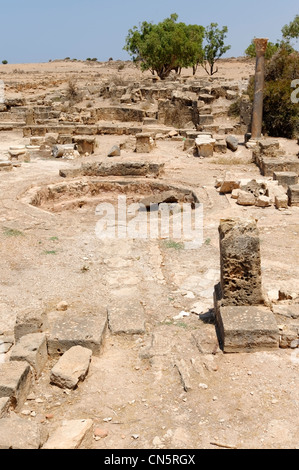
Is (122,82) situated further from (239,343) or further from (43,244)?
(239,343)

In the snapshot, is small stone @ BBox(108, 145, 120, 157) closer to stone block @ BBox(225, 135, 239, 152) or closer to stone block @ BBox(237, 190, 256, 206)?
stone block @ BBox(225, 135, 239, 152)

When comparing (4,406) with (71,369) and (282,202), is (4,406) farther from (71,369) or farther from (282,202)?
(282,202)

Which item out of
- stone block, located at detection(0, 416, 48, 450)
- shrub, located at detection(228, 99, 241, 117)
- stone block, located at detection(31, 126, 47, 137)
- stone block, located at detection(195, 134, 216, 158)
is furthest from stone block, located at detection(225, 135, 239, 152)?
stone block, located at detection(0, 416, 48, 450)

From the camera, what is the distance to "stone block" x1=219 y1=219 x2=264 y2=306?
17.6 feet

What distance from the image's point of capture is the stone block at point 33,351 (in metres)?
4.84

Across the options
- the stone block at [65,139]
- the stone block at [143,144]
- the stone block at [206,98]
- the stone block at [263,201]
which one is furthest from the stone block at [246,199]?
the stone block at [206,98]

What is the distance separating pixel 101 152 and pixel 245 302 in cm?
1235

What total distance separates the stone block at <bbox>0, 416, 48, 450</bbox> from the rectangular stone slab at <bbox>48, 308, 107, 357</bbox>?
1.54 m

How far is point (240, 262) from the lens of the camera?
5.41m

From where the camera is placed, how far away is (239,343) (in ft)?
16.2

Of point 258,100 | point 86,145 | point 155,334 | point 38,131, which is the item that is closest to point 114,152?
point 86,145

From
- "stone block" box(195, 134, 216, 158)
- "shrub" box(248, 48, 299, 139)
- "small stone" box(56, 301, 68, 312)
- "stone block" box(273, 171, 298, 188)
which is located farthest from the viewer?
"shrub" box(248, 48, 299, 139)

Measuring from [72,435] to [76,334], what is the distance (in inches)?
66.4

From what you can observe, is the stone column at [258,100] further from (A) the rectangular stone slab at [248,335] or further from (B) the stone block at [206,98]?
(A) the rectangular stone slab at [248,335]
